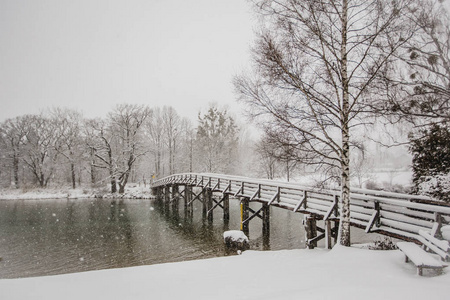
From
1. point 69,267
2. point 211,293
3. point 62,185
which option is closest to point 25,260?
point 69,267

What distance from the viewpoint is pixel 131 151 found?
36.2 metres

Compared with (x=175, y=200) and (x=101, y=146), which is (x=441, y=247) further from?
(x=101, y=146)

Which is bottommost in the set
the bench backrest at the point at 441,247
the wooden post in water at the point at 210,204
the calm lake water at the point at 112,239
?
the calm lake water at the point at 112,239

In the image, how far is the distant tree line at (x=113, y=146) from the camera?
3612 cm

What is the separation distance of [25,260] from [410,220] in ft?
50.9

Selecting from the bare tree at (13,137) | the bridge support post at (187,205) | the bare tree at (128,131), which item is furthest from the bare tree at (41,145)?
the bridge support post at (187,205)

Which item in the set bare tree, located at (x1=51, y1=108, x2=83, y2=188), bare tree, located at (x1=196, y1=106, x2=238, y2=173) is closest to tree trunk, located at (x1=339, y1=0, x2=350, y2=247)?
bare tree, located at (x1=196, y1=106, x2=238, y2=173)

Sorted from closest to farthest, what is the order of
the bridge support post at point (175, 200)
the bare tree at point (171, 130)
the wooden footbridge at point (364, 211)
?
the wooden footbridge at point (364, 211) < the bridge support post at point (175, 200) < the bare tree at point (171, 130)

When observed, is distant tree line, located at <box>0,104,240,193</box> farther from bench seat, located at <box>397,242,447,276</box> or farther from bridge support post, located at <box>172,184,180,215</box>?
bench seat, located at <box>397,242,447,276</box>

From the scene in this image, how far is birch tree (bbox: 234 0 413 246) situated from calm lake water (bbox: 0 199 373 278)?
295 inches

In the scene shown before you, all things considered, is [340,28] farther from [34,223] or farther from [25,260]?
[34,223]

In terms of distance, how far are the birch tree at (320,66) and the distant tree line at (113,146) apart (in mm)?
28956

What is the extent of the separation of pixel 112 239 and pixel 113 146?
103 feet

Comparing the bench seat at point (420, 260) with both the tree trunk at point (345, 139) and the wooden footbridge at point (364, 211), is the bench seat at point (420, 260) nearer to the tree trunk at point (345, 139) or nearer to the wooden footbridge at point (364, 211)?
the wooden footbridge at point (364, 211)
